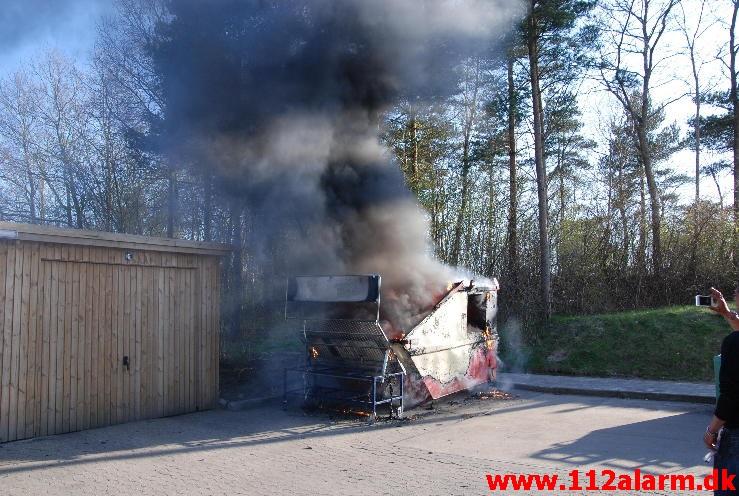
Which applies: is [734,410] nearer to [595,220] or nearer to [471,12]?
[471,12]

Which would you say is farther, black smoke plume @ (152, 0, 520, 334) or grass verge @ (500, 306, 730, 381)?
grass verge @ (500, 306, 730, 381)

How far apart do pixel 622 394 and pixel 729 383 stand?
7.89 metres

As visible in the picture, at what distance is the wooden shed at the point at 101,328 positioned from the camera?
7.17 m

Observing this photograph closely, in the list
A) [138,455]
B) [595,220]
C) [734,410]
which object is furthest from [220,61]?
[595,220]

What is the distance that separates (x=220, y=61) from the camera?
1055 centimetres

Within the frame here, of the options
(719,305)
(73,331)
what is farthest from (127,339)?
(719,305)

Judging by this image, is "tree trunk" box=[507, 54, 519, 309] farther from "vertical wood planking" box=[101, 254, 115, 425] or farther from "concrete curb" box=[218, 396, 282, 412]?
"vertical wood planking" box=[101, 254, 115, 425]

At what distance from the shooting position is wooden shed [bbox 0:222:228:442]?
7168 millimetres

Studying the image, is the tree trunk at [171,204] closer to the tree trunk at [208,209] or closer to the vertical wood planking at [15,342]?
the tree trunk at [208,209]

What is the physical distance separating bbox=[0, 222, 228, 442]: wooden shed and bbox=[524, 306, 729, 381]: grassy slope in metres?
8.17

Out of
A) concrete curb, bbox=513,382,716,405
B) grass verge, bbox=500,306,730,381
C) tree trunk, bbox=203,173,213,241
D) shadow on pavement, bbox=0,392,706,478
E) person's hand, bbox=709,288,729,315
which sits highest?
tree trunk, bbox=203,173,213,241

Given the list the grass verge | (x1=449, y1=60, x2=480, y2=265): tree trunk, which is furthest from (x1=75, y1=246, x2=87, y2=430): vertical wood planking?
(x1=449, y1=60, x2=480, y2=265): tree trunk

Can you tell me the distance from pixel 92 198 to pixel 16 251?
40.0 feet

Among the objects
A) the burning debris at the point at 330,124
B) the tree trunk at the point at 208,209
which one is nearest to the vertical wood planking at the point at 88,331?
the burning debris at the point at 330,124
